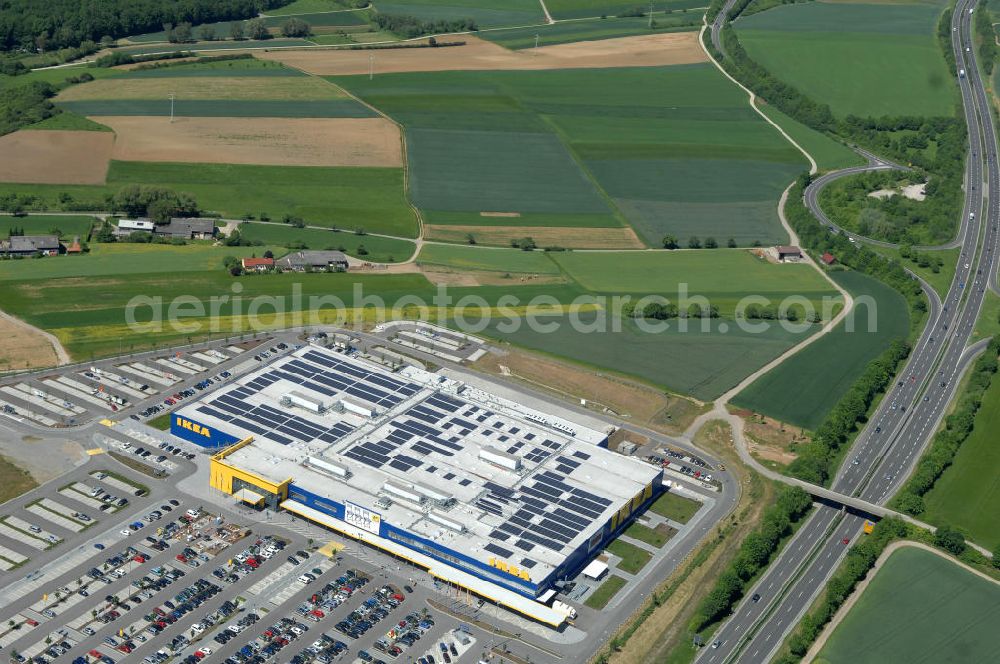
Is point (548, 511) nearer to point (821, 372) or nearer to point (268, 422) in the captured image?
point (268, 422)

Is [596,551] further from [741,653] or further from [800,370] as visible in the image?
[800,370]

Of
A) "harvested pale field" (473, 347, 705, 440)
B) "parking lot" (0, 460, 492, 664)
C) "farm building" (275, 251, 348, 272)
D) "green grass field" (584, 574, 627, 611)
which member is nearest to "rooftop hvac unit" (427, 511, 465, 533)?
"parking lot" (0, 460, 492, 664)

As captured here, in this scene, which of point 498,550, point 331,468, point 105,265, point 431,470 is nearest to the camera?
point 498,550

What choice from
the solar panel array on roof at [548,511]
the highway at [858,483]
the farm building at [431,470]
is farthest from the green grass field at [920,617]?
the solar panel array on roof at [548,511]

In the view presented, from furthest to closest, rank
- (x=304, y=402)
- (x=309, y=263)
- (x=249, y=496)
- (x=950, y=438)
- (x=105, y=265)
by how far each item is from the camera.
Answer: (x=309, y=263), (x=105, y=265), (x=950, y=438), (x=304, y=402), (x=249, y=496)

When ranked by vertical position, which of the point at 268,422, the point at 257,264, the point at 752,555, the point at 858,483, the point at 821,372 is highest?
the point at 257,264

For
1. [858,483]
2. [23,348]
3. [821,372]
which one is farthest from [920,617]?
[23,348]

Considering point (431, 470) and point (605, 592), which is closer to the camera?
point (605, 592)

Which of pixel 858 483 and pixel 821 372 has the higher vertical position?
pixel 821 372
